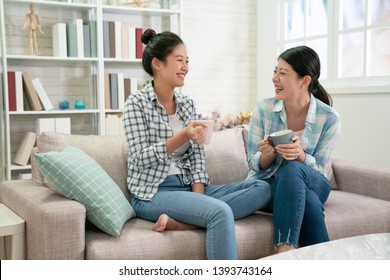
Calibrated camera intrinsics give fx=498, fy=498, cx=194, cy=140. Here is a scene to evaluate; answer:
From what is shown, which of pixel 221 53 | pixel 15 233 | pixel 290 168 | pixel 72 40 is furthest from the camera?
pixel 221 53

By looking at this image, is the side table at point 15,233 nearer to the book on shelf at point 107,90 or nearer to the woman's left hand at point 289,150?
the woman's left hand at point 289,150

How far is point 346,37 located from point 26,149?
2.70m

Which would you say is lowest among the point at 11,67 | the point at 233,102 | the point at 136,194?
the point at 136,194

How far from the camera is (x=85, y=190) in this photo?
70.9 inches

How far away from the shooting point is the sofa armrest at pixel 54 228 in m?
1.66

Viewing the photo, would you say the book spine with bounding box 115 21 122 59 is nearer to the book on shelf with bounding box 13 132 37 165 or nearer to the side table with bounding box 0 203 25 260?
the book on shelf with bounding box 13 132 37 165

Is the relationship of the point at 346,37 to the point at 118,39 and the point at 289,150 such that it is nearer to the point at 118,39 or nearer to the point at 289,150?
the point at 118,39

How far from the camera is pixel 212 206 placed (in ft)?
6.07

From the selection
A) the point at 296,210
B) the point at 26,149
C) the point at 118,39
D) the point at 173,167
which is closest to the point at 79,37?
the point at 118,39

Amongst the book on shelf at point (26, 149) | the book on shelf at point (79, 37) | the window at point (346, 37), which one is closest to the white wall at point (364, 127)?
the window at point (346, 37)

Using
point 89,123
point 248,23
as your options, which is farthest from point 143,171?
point 248,23

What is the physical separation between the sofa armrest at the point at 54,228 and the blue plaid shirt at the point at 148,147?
365 millimetres

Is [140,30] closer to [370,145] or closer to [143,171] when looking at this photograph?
[370,145]

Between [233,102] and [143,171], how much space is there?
305cm
